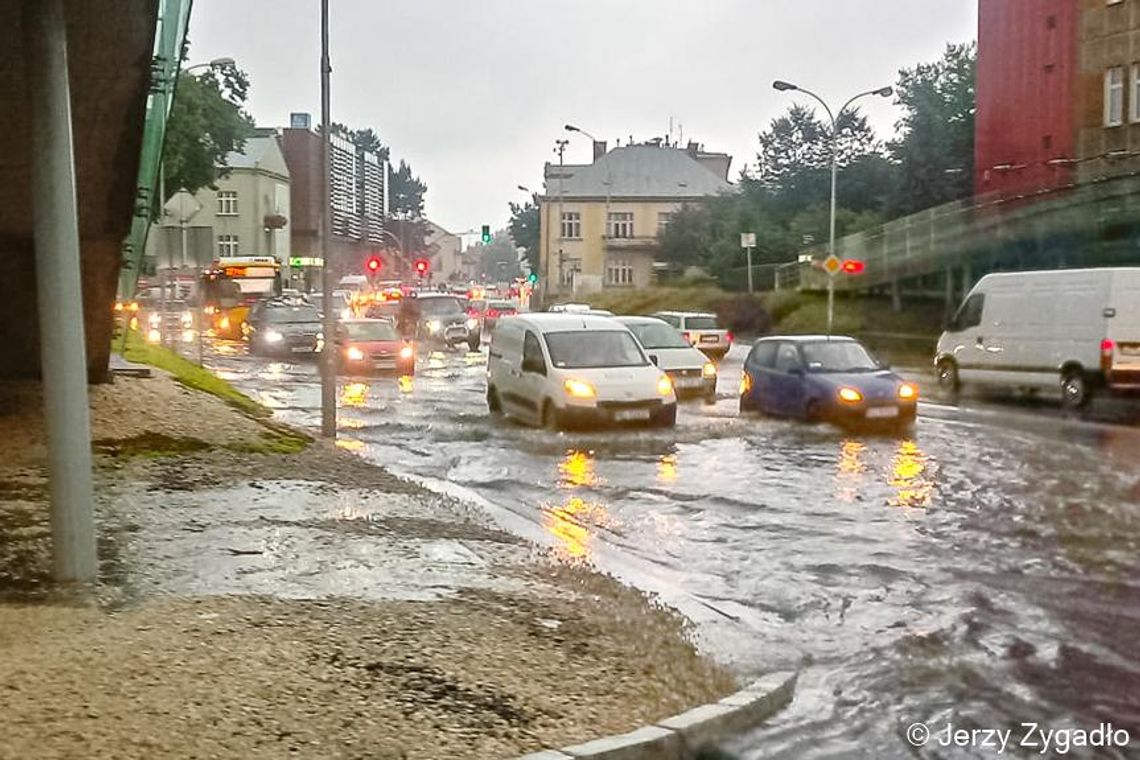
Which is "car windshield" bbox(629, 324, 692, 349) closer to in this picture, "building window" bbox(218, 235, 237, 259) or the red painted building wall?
the red painted building wall

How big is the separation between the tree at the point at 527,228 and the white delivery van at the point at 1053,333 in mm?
83130

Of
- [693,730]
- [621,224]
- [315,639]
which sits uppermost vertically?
[621,224]

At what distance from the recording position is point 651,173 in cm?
10169

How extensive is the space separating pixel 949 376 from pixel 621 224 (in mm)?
73993

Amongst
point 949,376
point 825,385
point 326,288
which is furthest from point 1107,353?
point 326,288

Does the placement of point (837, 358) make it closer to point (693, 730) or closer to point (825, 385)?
point (825, 385)

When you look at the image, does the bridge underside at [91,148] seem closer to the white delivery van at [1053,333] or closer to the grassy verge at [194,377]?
Result: the grassy verge at [194,377]

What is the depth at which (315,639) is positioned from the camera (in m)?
7.13

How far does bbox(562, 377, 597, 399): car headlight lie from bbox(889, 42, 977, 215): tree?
41.7 m

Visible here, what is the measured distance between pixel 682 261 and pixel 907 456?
65.8 meters

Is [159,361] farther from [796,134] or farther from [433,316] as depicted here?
[796,134]

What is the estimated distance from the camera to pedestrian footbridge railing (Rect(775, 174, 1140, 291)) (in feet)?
112

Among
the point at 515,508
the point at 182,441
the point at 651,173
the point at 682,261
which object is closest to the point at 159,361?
the point at 182,441

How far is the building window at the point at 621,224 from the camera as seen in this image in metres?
101
